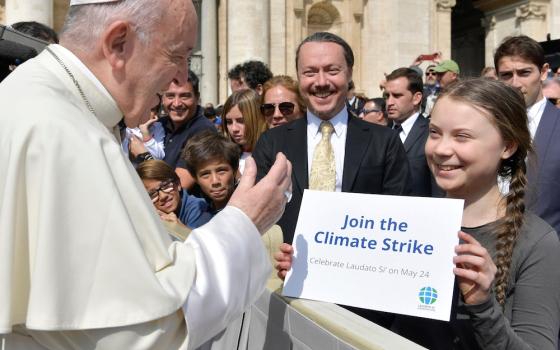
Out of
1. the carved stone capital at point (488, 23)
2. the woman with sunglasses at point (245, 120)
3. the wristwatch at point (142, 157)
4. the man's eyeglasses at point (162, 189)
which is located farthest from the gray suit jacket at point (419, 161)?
the carved stone capital at point (488, 23)

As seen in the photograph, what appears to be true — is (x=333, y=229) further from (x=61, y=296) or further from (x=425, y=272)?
(x=61, y=296)

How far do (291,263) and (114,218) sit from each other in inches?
30.8

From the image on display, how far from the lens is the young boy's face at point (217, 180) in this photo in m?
4.73

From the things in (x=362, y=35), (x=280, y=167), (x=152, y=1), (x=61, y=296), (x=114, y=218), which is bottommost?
(x=61, y=296)

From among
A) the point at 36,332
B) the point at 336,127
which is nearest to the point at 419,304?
the point at 36,332

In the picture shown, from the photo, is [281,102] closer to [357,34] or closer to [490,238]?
[490,238]

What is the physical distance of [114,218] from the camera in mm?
1611

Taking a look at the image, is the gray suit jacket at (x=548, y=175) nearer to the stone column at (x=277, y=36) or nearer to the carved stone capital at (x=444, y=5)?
the stone column at (x=277, y=36)

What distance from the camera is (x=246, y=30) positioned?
56.5 feet

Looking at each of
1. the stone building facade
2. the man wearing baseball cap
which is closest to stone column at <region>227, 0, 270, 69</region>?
the stone building facade

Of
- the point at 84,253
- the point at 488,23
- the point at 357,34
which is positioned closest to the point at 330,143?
the point at 84,253

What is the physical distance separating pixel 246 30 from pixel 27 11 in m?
5.57

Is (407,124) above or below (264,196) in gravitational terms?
above

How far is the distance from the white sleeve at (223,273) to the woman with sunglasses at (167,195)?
8.47 feet
